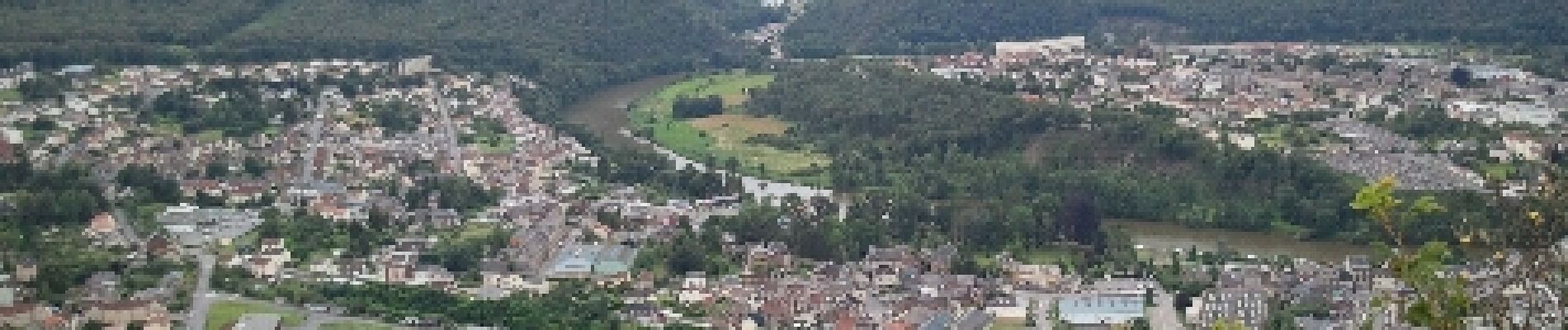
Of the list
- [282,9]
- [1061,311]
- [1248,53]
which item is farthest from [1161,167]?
[282,9]

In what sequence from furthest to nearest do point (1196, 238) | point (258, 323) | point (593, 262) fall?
1. point (1196, 238)
2. point (593, 262)
3. point (258, 323)

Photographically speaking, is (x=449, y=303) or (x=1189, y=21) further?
(x=1189, y=21)

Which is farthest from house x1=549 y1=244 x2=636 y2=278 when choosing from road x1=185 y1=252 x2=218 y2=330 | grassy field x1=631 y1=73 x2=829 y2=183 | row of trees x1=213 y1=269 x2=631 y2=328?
grassy field x1=631 y1=73 x2=829 y2=183

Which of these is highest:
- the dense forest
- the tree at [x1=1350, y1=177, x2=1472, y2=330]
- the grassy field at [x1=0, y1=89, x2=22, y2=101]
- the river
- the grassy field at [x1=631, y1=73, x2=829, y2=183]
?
the tree at [x1=1350, y1=177, x2=1472, y2=330]

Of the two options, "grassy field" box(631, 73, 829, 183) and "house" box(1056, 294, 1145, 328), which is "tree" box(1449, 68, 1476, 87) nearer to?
"grassy field" box(631, 73, 829, 183)

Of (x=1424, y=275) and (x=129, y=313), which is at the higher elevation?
(x=1424, y=275)

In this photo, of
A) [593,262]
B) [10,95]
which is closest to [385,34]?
[10,95]

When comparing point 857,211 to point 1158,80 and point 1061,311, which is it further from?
point 1158,80

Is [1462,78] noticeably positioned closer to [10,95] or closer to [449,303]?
[449,303]
